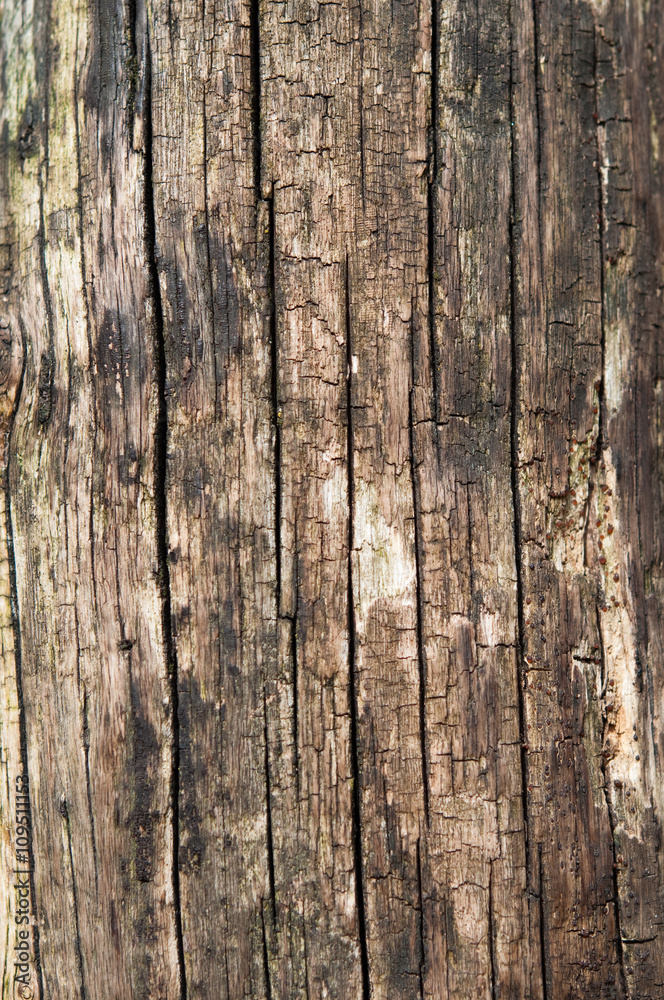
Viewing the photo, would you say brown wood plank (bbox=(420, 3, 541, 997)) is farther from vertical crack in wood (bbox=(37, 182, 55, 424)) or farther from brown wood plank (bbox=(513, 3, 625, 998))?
vertical crack in wood (bbox=(37, 182, 55, 424))

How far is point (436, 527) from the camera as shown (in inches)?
68.2

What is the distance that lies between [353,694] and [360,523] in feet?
1.50

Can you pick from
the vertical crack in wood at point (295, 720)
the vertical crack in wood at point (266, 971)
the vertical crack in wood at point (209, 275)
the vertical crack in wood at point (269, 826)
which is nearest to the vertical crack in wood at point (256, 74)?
the vertical crack in wood at point (209, 275)

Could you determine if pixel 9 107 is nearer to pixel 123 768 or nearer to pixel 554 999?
pixel 123 768

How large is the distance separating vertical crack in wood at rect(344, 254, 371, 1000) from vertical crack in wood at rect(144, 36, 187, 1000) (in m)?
0.48

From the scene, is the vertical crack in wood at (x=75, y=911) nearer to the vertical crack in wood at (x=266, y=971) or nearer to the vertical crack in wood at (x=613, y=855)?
the vertical crack in wood at (x=266, y=971)

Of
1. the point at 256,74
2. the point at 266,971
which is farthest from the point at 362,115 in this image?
the point at 266,971

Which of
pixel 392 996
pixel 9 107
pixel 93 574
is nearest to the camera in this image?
pixel 392 996

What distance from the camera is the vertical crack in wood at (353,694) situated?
167cm

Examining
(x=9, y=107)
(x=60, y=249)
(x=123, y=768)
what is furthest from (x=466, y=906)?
(x=9, y=107)

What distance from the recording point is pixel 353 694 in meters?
1.71

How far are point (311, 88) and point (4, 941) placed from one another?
2625 mm

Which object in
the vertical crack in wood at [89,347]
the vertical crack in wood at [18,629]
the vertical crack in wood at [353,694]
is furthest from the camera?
the vertical crack in wood at [18,629]

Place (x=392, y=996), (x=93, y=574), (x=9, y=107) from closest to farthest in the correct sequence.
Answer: (x=392, y=996)
(x=93, y=574)
(x=9, y=107)
